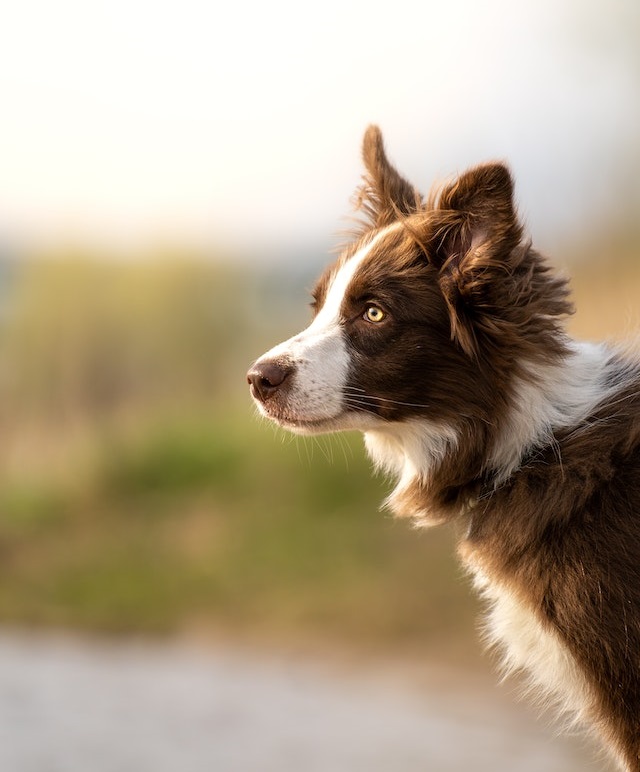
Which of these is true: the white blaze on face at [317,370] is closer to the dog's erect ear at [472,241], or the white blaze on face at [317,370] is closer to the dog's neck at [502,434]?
the dog's neck at [502,434]

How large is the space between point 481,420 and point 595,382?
1.36 feet

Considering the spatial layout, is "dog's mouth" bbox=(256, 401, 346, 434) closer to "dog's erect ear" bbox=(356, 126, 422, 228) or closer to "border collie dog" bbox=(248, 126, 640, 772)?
"border collie dog" bbox=(248, 126, 640, 772)

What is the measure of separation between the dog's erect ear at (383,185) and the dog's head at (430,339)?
389 millimetres

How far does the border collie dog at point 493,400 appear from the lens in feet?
9.72

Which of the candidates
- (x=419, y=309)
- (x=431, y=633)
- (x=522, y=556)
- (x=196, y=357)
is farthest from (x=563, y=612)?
(x=196, y=357)

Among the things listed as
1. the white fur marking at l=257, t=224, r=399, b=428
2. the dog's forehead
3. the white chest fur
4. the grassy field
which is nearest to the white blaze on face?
the white fur marking at l=257, t=224, r=399, b=428

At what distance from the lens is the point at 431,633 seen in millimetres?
6805

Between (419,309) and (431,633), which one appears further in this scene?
(431,633)

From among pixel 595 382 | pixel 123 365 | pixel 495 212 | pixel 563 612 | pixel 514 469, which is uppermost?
pixel 495 212

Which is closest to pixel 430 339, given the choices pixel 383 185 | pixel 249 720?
pixel 383 185

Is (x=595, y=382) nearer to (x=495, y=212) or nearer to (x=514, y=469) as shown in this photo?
(x=514, y=469)

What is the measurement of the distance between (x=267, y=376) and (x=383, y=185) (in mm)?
995

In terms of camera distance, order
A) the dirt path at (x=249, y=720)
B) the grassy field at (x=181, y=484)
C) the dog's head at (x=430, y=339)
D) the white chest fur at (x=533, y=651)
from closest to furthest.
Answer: the white chest fur at (x=533, y=651) → the dog's head at (x=430, y=339) → the dirt path at (x=249, y=720) → the grassy field at (x=181, y=484)

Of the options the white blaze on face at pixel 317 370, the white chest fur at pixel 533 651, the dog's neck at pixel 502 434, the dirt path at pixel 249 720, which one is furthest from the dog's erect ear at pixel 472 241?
the dirt path at pixel 249 720
